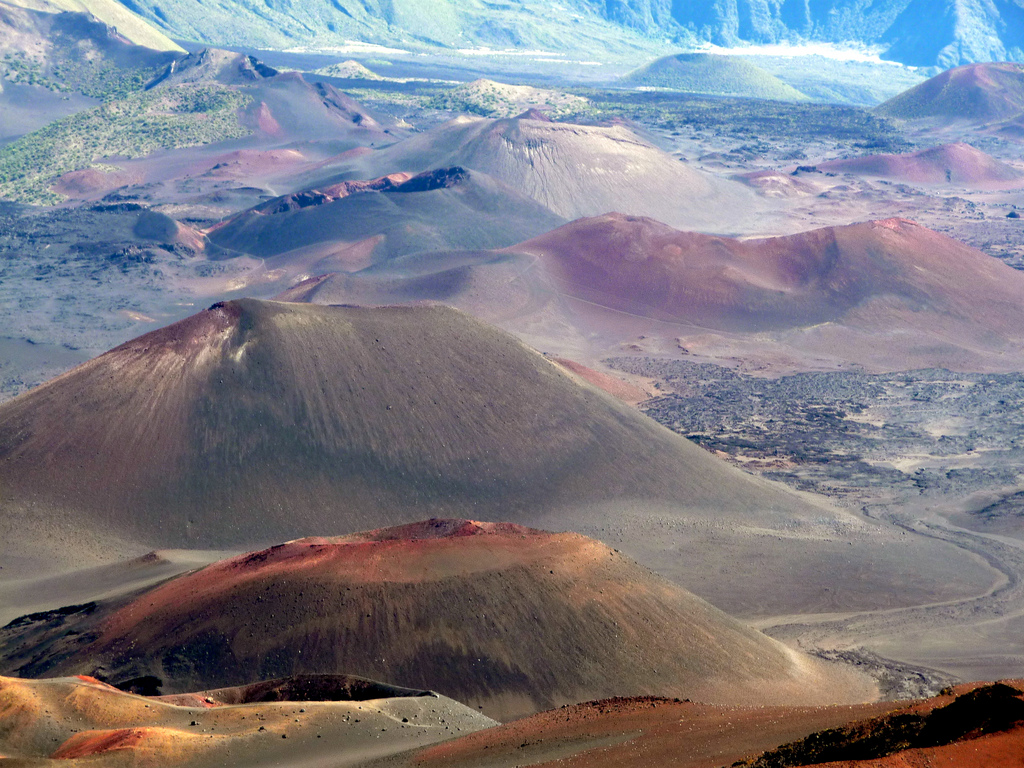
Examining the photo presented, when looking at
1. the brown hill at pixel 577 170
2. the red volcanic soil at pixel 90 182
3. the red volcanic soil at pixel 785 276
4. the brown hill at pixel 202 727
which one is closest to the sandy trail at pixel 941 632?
the brown hill at pixel 202 727

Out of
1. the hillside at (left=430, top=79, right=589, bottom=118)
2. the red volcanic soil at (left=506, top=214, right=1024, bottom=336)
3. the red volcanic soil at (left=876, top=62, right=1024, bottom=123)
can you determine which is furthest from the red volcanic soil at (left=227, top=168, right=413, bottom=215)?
the red volcanic soil at (left=876, top=62, right=1024, bottom=123)

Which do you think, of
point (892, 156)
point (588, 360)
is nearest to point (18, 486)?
point (588, 360)

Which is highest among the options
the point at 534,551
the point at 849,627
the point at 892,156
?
the point at 892,156

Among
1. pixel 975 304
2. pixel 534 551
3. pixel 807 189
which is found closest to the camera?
pixel 534 551

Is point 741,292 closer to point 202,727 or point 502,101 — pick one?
point 202,727

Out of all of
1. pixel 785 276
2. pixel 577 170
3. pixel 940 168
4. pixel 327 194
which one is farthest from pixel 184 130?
pixel 940 168

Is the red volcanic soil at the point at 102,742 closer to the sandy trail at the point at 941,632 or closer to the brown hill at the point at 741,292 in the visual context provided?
the sandy trail at the point at 941,632

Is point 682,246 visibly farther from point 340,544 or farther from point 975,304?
point 340,544
